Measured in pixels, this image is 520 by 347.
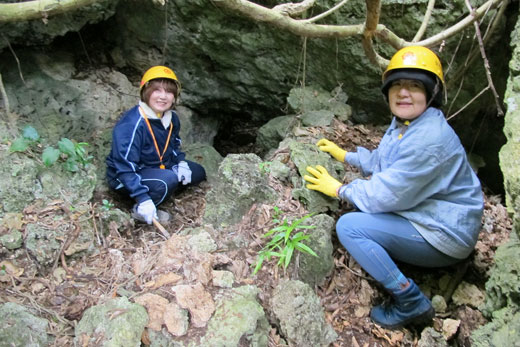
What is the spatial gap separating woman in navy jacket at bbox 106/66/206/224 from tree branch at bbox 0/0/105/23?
110cm

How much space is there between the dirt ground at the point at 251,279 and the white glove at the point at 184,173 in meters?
1.15

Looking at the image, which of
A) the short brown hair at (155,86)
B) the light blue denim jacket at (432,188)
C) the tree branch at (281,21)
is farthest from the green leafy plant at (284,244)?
the short brown hair at (155,86)

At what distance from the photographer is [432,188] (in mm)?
2502

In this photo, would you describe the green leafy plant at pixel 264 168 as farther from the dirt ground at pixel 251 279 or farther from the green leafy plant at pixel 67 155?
the green leafy plant at pixel 67 155

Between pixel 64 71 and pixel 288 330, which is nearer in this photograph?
pixel 288 330

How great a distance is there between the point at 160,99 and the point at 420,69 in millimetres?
2613

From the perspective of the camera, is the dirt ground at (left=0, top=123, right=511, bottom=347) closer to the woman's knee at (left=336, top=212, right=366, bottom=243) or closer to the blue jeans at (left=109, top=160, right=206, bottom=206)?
the woman's knee at (left=336, top=212, right=366, bottom=243)

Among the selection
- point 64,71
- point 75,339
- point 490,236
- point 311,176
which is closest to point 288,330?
point 75,339

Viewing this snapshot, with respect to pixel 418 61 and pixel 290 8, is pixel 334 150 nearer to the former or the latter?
pixel 418 61

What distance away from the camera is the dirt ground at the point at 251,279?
2346mm

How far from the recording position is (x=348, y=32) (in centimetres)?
328

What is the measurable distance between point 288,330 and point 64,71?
4528mm

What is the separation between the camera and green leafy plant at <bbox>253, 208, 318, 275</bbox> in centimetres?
256

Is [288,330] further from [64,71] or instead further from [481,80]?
[64,71]
